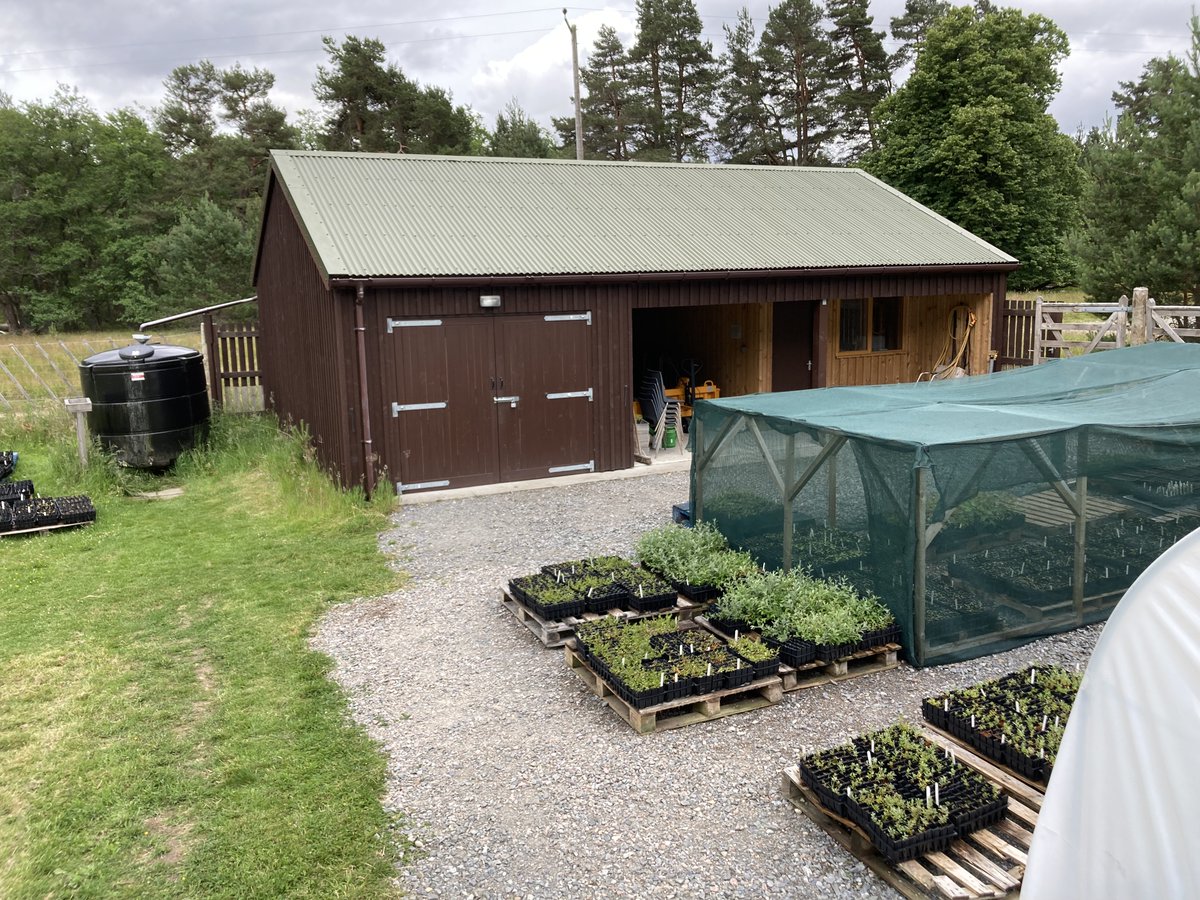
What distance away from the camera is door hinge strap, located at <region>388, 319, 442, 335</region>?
980 cm

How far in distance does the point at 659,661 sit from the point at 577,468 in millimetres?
5998

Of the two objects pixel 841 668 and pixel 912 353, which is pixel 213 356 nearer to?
pixel 912 353

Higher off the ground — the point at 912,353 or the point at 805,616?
the point at 912,353

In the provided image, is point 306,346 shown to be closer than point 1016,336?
Yes

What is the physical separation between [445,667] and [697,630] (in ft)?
5.26

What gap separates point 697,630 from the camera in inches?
226

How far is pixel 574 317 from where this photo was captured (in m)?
10.8

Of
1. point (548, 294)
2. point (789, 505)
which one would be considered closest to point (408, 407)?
point (548, 294)

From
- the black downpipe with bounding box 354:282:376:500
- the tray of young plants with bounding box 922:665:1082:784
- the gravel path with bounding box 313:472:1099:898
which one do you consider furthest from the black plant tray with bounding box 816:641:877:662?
the black downpipe with bounding box 354:282:376:500

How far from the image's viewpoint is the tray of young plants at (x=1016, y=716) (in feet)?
13.3

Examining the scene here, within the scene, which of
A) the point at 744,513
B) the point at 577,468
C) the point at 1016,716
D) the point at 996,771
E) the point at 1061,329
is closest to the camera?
the point at 996,771

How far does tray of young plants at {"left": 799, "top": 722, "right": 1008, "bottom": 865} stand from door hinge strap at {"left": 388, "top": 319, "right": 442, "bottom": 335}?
23.2 feet

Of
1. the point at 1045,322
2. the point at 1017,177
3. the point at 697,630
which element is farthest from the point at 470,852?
the point at 1017,177

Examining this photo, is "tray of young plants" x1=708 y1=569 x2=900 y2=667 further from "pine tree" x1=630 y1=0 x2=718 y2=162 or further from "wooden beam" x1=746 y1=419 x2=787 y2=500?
"pine tree" x1=630 y1=0 x2=718 y2=162
